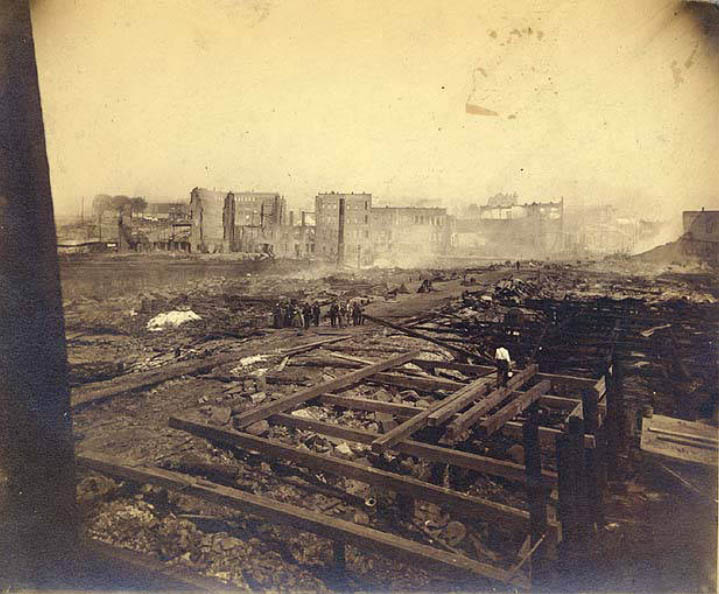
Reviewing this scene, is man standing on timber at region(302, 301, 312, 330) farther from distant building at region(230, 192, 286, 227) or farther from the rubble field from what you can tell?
distant building at region(230, 192, 286, 227)

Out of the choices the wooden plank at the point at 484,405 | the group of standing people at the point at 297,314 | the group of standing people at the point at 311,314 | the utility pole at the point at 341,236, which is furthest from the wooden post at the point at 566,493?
the group of standing people at the point at 297,314

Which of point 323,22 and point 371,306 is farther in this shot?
point 371,306

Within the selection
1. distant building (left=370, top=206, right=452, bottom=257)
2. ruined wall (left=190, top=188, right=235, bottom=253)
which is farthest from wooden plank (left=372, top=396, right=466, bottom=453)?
ruined wall (left=190, top=188, right=235, bottom=253)

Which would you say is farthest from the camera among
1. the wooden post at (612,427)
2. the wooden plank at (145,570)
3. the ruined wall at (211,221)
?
the ruined wall at (211,221)

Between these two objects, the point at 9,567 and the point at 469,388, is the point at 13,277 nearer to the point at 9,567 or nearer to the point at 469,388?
the point at 9,567

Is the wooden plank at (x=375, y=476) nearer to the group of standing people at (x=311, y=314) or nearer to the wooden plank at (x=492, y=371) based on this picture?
the group of standing people at (x=311, y=314)

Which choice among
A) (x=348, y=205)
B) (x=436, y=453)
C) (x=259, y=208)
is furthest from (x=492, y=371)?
(x=259, y=208)

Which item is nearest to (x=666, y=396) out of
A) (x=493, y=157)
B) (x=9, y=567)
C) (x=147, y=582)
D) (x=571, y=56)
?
(x=493, y=157)

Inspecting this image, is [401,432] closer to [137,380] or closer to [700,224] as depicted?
[137,380]

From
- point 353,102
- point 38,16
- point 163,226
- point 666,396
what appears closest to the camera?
point 38,16
